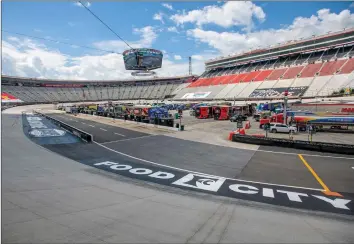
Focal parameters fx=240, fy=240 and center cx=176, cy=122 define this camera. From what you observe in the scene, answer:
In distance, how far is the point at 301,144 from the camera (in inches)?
792

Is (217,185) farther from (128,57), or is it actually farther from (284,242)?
(128,57)

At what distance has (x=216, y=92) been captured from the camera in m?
89.2

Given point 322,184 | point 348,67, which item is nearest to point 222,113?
point 322,184

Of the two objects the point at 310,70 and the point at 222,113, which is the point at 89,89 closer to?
the point at 222,113

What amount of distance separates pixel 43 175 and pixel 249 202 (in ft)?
28.8

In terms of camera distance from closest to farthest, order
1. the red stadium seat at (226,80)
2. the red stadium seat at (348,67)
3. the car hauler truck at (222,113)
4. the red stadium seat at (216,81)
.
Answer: the car hauler truck at (222,113), the red stadium seat at (348,67), the red stadium seat at (226,80), the red stadium seat at (216,81)

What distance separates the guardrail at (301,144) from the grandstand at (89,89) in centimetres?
9512

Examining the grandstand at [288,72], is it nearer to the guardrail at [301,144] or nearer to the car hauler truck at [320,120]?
the car hauler truck at [320,120]

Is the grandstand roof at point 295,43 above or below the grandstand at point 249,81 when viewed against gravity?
above

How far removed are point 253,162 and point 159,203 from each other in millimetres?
10093

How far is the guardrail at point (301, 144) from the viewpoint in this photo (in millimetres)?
18469

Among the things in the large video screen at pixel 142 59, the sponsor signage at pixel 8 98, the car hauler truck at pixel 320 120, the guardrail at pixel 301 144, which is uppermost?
the large video screen at pixel 142 59

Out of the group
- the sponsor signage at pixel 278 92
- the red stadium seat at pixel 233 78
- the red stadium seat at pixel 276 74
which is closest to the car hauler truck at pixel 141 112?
the sponsor signage at pixel 278 92

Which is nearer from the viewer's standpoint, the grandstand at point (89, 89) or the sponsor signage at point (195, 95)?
the sponsor signage at point (195, 95)
